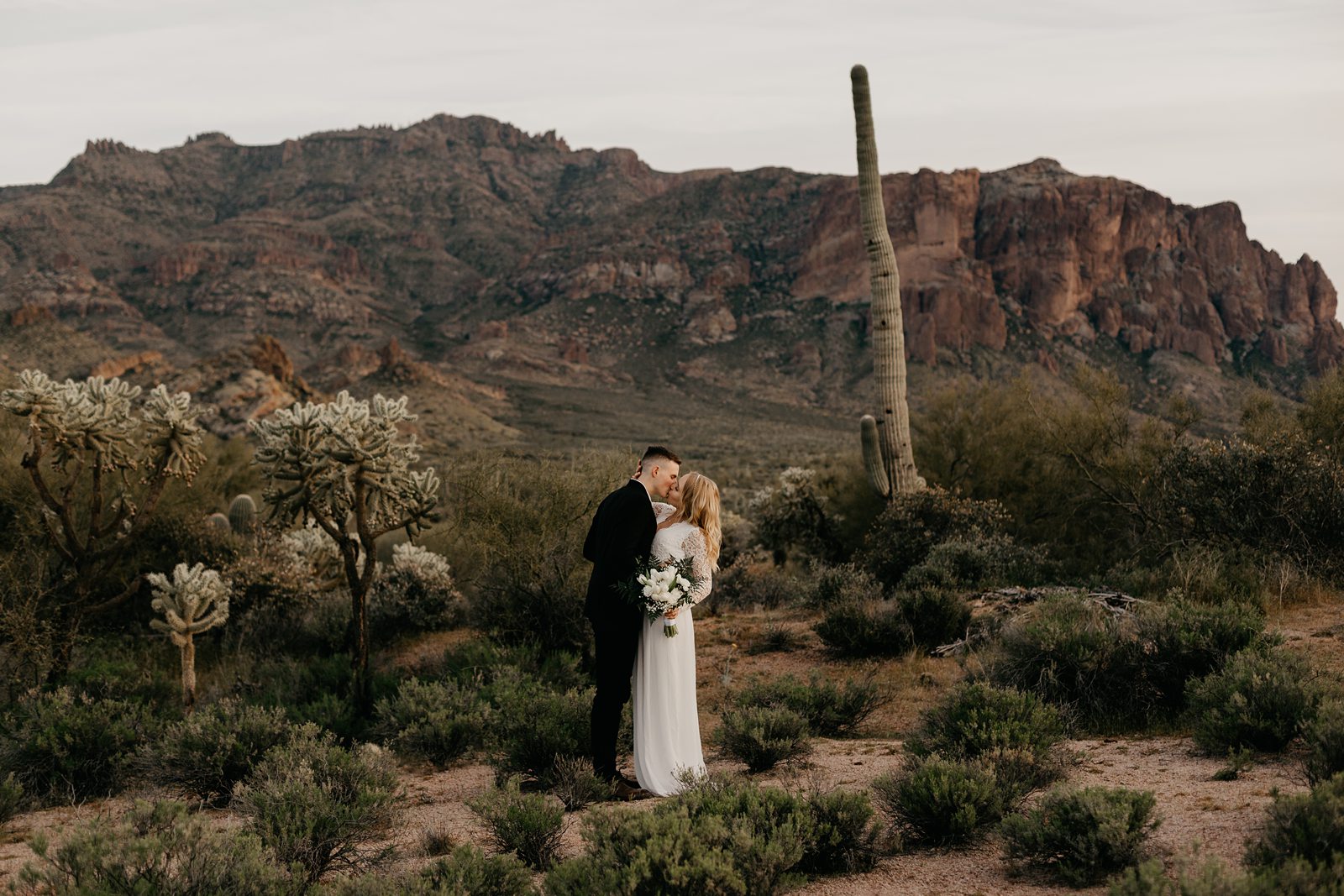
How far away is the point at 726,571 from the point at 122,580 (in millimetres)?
7939

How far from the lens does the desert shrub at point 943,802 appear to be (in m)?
4.72

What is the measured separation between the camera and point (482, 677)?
906cm

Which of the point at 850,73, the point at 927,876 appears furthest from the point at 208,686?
the point at 850,73

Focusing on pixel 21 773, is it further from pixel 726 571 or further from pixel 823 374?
pixel 823 374

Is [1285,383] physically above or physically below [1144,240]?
below

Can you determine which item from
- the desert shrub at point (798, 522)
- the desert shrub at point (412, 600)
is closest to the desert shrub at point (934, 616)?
the desert shrub at point (412, 600)

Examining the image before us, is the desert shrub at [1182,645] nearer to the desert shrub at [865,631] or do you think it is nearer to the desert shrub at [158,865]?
the desert shrub at [865,631]

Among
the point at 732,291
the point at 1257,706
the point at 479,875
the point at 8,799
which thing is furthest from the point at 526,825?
the point at 732,291

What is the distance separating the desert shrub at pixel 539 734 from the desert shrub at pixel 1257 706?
3.81 m

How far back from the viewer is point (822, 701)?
7.78 metres

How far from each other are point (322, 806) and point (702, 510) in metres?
2.76

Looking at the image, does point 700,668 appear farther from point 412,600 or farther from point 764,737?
point 412,600

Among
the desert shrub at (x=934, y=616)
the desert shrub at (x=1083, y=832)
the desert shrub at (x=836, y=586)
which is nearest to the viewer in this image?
the desert shrub at (x=1083, y=832)

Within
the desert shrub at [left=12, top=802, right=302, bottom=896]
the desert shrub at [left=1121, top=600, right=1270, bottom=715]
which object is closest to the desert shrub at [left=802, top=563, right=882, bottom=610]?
the desert shrub at [left=1121, top=600, right=1270, bottom=715]
